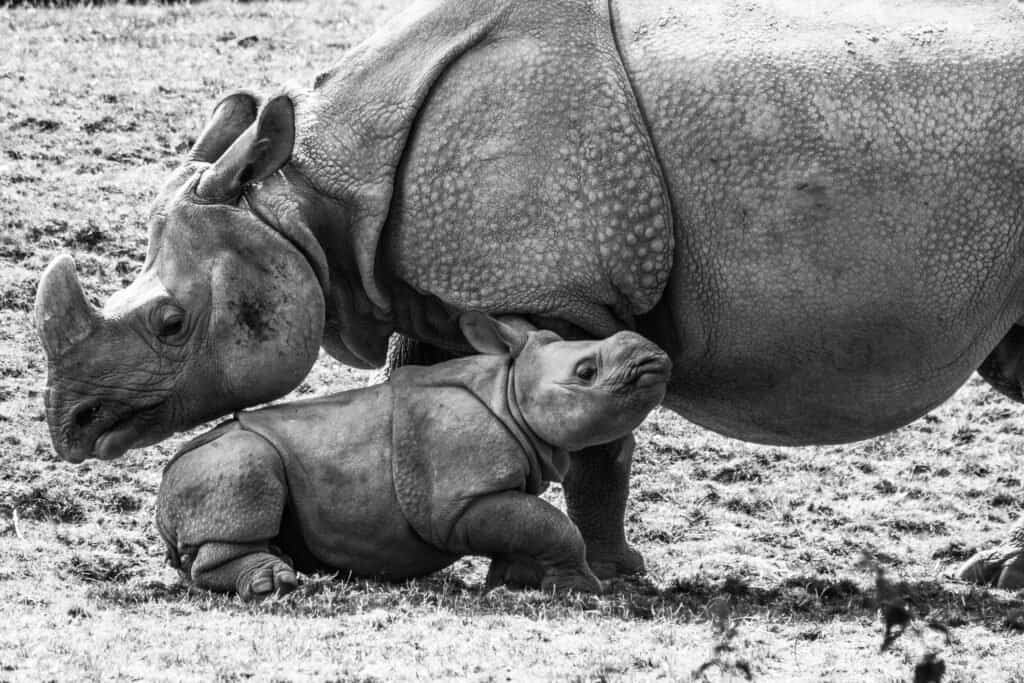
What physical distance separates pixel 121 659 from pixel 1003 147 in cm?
383

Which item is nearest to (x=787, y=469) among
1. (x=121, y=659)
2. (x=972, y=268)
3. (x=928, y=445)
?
(x=928, y=445)

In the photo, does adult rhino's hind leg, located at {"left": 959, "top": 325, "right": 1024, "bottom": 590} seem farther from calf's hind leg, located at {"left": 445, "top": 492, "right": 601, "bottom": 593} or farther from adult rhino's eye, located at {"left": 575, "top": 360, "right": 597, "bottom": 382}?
adult rhino's eye, located at {"left": 575, "top": 360, "right": 597, "bottom": 382}

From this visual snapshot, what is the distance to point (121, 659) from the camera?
644 centimetres

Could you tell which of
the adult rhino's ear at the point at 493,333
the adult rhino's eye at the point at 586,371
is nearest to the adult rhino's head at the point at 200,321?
the adult rhino's ear at the point at 493,333

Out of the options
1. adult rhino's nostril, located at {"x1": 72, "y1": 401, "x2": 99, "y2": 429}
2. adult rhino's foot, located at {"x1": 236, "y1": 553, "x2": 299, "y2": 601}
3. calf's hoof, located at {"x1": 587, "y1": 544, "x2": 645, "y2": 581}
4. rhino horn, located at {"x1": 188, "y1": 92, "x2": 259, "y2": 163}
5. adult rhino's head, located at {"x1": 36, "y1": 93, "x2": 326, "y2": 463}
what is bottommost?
calf's hoof, located at {"x1": 587, "y1": 544, "x2": 645, "y2": 581}

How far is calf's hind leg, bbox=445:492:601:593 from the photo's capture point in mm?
7734

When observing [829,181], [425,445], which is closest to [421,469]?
[425,445]

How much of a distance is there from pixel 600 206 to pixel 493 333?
633 millimetres

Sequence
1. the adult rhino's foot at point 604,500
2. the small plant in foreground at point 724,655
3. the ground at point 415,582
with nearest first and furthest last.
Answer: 1. the small plant in foreground at point 724,655
2. the ground at point 415,582
3. the adult rhino's foot at point 604,500

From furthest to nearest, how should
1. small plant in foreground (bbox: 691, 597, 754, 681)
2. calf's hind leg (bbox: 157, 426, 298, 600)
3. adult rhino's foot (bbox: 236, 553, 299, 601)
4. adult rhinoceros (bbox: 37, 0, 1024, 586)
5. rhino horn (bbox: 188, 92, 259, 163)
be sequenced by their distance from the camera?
rhino horn (bbox: 188, 92, 259, 163), adult rhinoceros (bbox: 37, 0, 1024, 586), calf's hind leg (bbox: 157, 426, 298, 600), adult rhino's foot (bbox: 236, 553, 299, 601), small plant in foreground (bbox: 691, 597, 754, 681)

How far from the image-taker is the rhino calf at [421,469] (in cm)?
767

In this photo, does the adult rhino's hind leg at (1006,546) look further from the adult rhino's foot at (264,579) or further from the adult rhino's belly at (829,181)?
the adult rhino's foot at (264,579)

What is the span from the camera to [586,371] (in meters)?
7.68

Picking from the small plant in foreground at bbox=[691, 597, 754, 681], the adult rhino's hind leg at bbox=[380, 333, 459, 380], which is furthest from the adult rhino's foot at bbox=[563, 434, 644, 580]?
the small plant in foreground at bbox=[691, 597, 754, 681]
